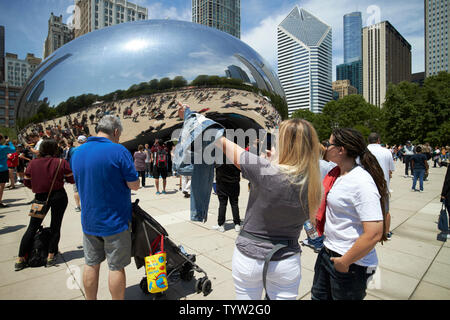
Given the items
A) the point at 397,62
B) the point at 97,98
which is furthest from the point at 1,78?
the point at 397,62

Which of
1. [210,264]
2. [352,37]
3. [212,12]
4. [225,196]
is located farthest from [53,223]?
[352,37]

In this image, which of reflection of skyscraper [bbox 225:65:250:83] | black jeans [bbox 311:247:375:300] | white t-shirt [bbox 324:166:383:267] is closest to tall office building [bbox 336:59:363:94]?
reflection of skyscraper [bbox 225:65:250:83]

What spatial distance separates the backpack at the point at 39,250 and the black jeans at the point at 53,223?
0.21 feet

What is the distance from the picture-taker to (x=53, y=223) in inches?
130

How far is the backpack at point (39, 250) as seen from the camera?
324 centimetres

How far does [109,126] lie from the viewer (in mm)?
2125

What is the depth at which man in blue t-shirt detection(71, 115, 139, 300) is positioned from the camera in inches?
79.2

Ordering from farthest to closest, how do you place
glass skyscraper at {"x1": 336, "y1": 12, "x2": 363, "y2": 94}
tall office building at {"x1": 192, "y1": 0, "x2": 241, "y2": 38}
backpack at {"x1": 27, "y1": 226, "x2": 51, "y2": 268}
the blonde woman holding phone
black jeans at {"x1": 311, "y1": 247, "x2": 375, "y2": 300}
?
Answer: glass skyscraper at {"x1": 336, "y1": 12, "x2": 363, "y2": 94} < tall office building at {"x1": 192, "y1": 0, "x2": 241, "y2": 38} < backpack at {"x1": 27, "y1": 226, "x2": 51, "y2": 268} < black jeans at {"x1": 311, "y1": 247, "x2": 375, "y2": 300} < the blonde woman holding phone

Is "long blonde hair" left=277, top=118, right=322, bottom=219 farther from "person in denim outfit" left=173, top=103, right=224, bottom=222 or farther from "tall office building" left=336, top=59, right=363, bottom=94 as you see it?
"tall office building" left=336, top=59, right=363, bottom=94

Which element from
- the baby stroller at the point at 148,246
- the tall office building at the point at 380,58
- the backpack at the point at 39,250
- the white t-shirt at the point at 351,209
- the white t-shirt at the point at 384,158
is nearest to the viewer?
the white t-shirt at the point at 351,209

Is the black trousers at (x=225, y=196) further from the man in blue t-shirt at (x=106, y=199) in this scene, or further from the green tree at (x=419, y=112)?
the green tree at (x=419, y=112)

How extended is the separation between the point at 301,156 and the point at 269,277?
0.73 metres

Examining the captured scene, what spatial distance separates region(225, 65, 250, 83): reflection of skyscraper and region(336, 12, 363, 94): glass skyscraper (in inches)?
8328

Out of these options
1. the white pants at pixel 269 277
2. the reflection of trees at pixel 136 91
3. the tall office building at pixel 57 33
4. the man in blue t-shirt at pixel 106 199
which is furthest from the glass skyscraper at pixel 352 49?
the white pants at pixel 269 277
